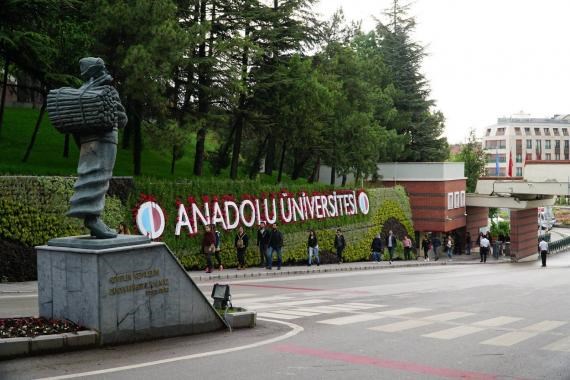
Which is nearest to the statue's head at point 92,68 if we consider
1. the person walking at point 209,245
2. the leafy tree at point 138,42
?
the leafy tree at point 138,42

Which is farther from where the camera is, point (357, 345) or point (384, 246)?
point (384, 246)

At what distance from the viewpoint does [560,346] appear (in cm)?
1215

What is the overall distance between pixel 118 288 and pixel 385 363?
4371mm

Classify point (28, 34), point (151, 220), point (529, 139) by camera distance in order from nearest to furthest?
1. point (28, 34)
2. point (151, 220)
3. point (529, 139)

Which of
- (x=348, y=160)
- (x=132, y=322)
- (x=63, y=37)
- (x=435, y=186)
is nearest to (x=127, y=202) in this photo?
(x=63, y=37)

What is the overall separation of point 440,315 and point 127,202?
42.2ft

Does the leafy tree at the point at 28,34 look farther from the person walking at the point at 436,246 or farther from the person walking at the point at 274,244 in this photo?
the person walking at the point at 436,246

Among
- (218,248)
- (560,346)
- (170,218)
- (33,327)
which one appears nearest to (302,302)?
(560,346)

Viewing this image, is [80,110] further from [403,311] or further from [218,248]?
[218,248]

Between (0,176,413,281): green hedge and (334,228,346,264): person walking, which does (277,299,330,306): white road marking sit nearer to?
(0,176,413,281): green hedge

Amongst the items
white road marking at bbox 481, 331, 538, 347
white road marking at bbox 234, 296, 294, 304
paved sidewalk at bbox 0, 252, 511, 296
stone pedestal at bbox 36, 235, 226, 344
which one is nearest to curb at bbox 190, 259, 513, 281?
paved sidewalk at bbox 0, 252, 511, 296

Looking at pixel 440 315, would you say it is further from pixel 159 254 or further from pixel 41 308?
pixel 41 308

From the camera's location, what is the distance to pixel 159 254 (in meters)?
11.8

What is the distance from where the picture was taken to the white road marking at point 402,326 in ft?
43.9
